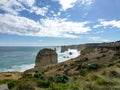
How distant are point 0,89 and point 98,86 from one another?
4.69 m

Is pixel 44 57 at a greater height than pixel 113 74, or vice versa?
pixel 113 74

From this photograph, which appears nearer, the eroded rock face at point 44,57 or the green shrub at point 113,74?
the green shrub at point 113,74

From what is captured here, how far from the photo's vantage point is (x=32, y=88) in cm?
1095

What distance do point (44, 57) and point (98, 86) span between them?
4668 centimetres

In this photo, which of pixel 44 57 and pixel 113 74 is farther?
pixel 44 57

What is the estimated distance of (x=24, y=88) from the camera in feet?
35.7

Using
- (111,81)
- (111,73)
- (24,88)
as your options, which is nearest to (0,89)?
(24,88)

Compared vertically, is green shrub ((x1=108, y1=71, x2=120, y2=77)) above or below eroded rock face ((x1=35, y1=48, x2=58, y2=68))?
above

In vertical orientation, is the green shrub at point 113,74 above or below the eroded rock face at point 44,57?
above

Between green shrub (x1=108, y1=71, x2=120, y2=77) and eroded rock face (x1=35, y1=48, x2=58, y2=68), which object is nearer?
green shrub (x1=108, y1=71, x2=120, y2=77)

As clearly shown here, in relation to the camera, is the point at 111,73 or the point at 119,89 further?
the point at 111,73

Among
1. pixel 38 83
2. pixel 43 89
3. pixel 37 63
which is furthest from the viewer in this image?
pixel 37 63

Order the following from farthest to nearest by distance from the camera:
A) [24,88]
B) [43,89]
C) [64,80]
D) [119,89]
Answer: [64,80]
[43,89]
[24,88]
[119,89]

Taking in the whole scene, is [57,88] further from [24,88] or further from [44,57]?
[44,57]
